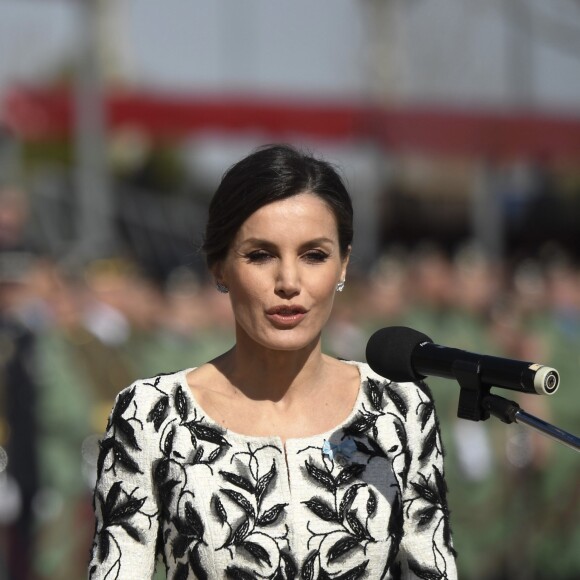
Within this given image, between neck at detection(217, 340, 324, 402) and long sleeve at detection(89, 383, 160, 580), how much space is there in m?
0.25

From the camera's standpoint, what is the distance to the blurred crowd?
833cm

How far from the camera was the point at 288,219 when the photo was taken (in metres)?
3.26

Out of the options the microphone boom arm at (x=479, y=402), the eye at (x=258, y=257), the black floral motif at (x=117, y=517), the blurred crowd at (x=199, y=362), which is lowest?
the blurred crowd at (x=199, y=362)

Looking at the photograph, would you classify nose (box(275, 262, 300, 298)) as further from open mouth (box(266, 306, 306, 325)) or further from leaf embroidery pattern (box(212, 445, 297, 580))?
leaf embroidery pattern (box(212, 445, 297, 580))

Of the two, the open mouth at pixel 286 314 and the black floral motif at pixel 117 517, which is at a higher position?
the open mouth at pixel 286 314

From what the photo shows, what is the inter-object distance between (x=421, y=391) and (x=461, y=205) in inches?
707

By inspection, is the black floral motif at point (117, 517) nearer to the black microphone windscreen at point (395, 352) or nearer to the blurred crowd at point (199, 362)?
the black microphone windscreen at point (395, 352)

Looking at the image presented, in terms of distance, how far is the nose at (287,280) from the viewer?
320cm

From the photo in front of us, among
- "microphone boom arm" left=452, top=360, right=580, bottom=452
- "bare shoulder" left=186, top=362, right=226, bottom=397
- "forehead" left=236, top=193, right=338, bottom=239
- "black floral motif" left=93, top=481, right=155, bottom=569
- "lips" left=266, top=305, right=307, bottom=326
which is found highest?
"forehead" left=236, top=193, right=338, bottom=239

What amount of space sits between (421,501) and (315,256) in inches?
24.9

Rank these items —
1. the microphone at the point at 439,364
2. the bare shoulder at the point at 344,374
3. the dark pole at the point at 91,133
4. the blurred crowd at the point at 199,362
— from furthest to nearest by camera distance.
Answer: the dark pole at the point at 91,133, the blurred crowd at the point at 199,362, the bare shoulder at the point at 344,374, the microphone at the point at 439,364

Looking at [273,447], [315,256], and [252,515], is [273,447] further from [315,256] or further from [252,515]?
[315,256]

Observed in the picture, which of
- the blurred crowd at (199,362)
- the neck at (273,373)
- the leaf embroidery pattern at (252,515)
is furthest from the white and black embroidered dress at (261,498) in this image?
the blurred crowd at (199,362)

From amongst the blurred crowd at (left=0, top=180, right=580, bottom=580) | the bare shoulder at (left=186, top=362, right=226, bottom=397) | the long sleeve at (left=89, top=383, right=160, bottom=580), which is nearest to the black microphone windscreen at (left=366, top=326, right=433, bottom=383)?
the bare shoulder at (left=186, top=362, right=226, bottom=397)
